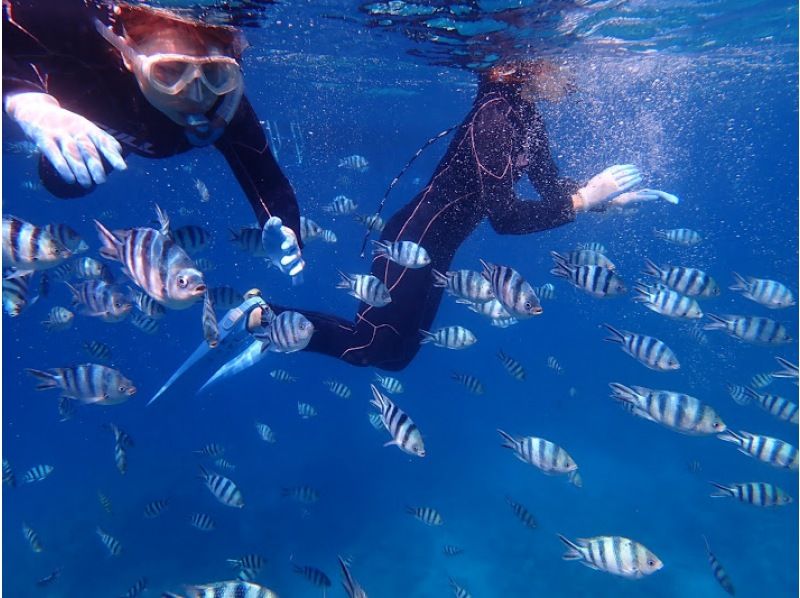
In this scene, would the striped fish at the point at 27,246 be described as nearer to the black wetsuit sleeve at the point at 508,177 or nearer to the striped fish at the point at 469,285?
the striped fish at the point at 469,285

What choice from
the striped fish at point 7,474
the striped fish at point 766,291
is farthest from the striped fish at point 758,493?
the striped fish at point 7,474

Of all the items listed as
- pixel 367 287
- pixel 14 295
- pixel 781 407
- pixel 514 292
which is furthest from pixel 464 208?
pixel 781 407

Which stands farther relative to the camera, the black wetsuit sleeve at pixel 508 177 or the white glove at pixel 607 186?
the black wetsuit sleeve at pixel 508 177

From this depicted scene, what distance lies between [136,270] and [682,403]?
4.72 metres

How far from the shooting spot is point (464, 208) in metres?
6.01

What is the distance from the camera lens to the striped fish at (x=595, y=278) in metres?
4.95

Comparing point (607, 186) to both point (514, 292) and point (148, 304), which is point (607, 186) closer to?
point (514, 292)

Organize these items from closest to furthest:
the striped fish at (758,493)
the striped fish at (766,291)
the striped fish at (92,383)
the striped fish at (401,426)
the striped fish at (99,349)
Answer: the striped fish at (401,426), the striped fish at (92,383), the striped fish at (758,493), the striped fish at (766,291), the striped fish at (99,349)

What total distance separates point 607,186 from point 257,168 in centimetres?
374

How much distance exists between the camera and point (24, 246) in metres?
3.59

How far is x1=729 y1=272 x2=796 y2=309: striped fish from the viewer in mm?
6375

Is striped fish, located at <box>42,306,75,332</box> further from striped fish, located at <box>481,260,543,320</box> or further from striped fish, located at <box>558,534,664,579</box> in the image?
striped fish, located at <box>558,534,664,579</box>

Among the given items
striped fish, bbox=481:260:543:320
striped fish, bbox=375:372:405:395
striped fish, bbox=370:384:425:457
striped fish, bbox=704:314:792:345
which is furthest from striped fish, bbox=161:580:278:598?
striped fish, bbox=704:314:792:345

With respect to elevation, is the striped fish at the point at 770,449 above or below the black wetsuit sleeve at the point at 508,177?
below
